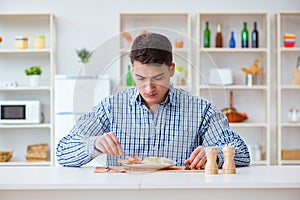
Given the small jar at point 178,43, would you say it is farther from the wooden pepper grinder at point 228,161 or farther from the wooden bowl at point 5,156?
the wooden bowl at point 5,156

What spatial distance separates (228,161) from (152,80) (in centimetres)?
40

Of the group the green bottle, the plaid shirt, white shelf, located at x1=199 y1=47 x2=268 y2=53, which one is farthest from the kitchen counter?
white shelf, located at x1=199 y1=47 x2=268 y2=53

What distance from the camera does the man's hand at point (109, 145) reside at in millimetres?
2078

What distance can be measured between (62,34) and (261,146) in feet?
7.42

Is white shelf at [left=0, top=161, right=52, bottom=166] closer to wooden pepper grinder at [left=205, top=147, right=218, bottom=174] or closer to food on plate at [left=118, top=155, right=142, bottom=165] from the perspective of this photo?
food on plate at [left=118, top=155, right=142, bottom=165]

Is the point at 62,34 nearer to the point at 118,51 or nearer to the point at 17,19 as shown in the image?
the point at 17,19

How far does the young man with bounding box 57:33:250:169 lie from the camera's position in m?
2.08

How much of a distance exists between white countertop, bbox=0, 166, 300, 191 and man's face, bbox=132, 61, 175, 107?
11.1 inches

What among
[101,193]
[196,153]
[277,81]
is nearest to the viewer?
[101,193]

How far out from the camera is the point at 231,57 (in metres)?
5.79

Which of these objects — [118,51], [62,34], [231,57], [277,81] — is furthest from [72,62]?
[118,51]

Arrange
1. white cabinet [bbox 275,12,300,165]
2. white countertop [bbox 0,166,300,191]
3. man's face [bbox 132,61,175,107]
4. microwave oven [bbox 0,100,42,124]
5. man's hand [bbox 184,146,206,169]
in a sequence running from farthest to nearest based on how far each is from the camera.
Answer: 1. white cabinet [bbox 275,12,300,165]
2. microwave oven [bbox 0,100,42,124]
3. man's hand [bbox 184,146,206,169]
4. man's face [bbox 132,61,175,107]
5. white countertop [bbox 0,166,300,191]

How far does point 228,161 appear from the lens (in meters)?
2.09

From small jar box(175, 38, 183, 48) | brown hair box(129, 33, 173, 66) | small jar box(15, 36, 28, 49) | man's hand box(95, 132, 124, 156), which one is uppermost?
small jar box(15, 36, 28, 49)
